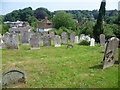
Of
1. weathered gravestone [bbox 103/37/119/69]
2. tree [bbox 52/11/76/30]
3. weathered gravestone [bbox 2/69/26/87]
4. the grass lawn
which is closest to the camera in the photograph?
weathered gravestone [bbox 2/69/26/87]

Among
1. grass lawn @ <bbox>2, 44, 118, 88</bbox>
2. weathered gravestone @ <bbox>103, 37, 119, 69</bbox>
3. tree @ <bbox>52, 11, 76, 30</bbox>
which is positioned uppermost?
tree @ <bbox>52, 11, 76, 30</bbox>

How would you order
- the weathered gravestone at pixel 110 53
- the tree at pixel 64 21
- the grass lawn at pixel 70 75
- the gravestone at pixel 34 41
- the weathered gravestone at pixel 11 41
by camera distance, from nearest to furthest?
the grass lawn at pixel 70 75
the weathered gravestone at pixel 110 53
the weathered gravestone at pixel 11 41
the gravestone at pixel 34 41
the tree at pixel 64 21

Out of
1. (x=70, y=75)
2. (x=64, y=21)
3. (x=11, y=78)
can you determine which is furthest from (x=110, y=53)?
(x=64, y=21)

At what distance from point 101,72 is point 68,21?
34.7m

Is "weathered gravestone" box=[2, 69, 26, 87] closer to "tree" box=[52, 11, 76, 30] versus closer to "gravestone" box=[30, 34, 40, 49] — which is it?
"gravestone" box=[30, 34, 40, 49]

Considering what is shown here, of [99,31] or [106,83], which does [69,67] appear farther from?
[99,31]

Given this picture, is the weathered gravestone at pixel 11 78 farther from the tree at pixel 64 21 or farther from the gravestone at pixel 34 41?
the tree at pixel 64 21

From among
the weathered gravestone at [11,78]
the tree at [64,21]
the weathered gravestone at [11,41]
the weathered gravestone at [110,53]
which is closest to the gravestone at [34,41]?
the weathered gravestone at [11,41]

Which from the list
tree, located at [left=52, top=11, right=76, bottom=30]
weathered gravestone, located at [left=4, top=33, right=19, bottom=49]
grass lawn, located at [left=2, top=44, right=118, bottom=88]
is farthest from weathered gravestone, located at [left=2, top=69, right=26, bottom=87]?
tree, located at [left=52, top=11, right=76, bottom=30]

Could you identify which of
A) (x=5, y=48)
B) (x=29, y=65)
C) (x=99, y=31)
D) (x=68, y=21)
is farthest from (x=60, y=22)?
(x=29, y=65)

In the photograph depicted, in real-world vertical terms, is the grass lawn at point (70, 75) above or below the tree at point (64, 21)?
below

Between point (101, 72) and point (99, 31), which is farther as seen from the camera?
point (99, 31)

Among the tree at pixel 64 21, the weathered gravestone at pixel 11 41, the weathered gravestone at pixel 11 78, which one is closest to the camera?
the weathered gravestone at pixel 11 78

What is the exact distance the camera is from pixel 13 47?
15.6m
